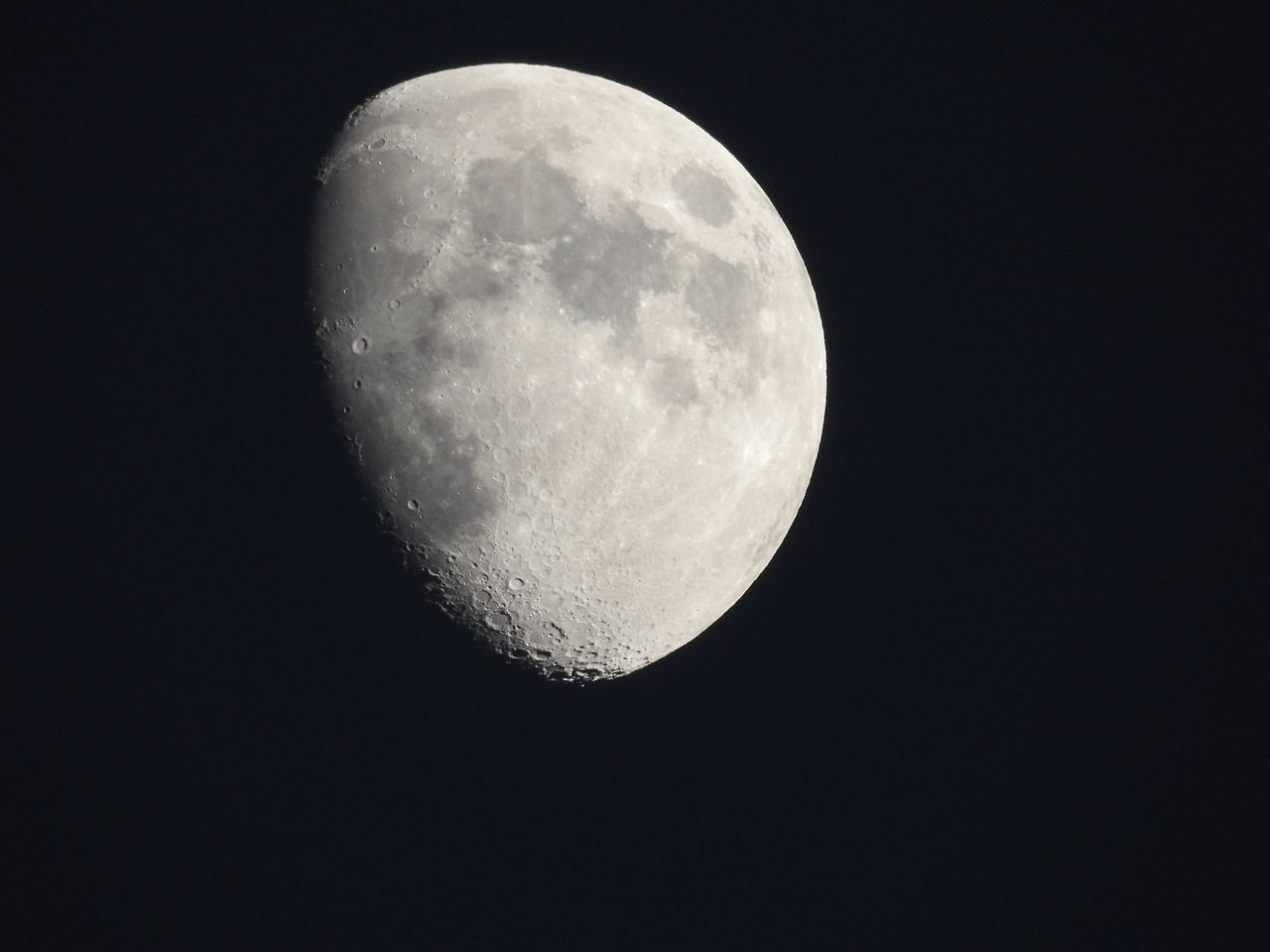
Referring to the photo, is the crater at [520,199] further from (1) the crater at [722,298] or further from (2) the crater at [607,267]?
(1) the crater at [722,298]

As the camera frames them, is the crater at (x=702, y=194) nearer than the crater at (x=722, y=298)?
No

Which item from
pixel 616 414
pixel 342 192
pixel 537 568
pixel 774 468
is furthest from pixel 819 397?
pixel 342 192

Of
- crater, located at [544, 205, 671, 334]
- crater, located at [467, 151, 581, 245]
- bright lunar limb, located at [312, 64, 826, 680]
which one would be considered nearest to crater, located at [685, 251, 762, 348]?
bright lunar limb, located at [312, 64, 826, 680]

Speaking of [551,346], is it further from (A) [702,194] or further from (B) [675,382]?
(A) [702,194]

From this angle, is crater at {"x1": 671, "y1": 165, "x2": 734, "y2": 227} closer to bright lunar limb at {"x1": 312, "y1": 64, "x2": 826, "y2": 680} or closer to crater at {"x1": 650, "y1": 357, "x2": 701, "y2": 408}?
bright lunar limb at {"x1": 312, "y1": 64, "x2": 826, "y2": 680}

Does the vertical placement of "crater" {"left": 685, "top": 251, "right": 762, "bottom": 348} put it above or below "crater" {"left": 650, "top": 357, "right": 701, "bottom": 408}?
above

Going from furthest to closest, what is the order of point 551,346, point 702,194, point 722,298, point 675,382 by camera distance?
point 702,194 → point 722,298 → point 675,382 → point 551,346

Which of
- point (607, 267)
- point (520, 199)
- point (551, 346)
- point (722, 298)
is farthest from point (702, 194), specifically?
point (551, 346)

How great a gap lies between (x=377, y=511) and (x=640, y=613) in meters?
1.25

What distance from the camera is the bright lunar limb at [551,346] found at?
381cm

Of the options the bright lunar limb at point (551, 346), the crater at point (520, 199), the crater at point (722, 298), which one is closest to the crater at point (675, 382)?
the bright lunar limb at point (551, 346)

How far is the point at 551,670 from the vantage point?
477 centimetres

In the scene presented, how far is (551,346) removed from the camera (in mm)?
3795

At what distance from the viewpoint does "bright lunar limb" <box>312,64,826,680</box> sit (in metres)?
3.81
